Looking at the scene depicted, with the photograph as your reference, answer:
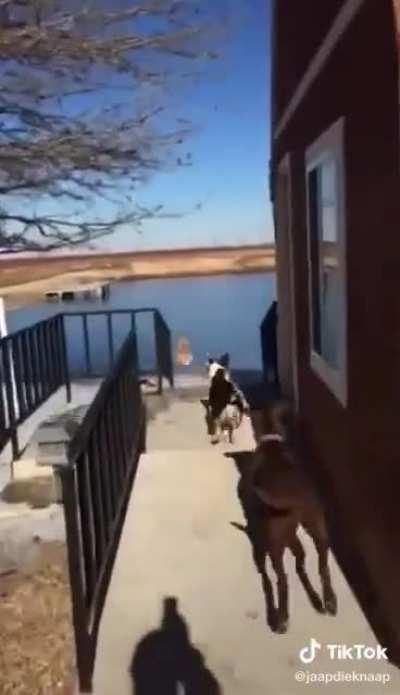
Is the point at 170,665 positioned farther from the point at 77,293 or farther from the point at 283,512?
the point at 77,293

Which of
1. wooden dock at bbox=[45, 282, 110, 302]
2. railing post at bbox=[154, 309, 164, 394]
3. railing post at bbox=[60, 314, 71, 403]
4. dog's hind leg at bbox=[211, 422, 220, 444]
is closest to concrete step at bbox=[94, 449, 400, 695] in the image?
dog's hind leg at bbox=[211, 422, 220, 444]

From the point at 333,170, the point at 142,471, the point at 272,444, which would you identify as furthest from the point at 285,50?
the point at 272,444

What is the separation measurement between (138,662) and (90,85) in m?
3.62

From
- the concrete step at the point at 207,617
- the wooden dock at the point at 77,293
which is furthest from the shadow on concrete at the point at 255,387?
the wooden dock at the point at 77,293

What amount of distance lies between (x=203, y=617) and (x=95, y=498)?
704 mm

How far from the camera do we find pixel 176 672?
2.65 meters

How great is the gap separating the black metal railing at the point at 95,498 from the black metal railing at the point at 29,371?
110 centimetres

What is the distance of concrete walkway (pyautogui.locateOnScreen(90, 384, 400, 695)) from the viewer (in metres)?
2.60

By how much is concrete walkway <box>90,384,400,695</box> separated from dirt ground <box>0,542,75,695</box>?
0.87 ft

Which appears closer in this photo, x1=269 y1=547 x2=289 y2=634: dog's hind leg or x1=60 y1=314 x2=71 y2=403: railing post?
x1=269 y1=547 x2=289 y2=634: dog's hind leg

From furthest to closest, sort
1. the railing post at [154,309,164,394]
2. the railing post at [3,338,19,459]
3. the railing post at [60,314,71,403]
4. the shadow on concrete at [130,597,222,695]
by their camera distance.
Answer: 1. the railing post at [154,309,164,394]
2. the railing post at [60,314,71,403]
3. the railing post at [3,338,19,459]
4. the shadow on concrete at [130,597,222,695]

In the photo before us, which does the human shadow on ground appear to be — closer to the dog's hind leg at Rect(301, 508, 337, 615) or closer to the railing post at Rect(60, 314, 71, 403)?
the dog's hind leg at Rect(301, 508, 337, 615)

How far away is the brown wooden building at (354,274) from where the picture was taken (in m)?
2.51

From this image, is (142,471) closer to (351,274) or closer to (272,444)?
(272,444)
